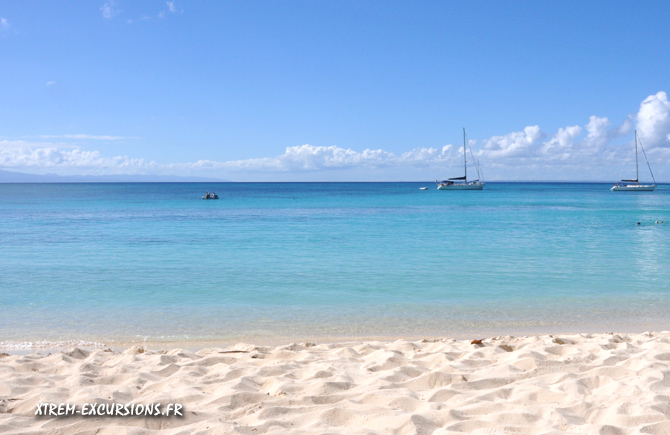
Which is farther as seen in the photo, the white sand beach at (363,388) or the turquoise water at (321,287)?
the turquoise water at (321,287)

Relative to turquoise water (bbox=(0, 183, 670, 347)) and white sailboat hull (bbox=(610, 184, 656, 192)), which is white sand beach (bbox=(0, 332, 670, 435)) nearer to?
turquoise water (bbox=(0, 183, 670, 347))

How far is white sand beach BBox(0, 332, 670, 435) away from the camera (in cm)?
458

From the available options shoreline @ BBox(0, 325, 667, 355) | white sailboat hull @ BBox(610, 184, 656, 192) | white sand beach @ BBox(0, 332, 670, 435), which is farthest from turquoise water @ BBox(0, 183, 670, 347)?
white sailboat hull @ BBox(610, 184, 656, 192)

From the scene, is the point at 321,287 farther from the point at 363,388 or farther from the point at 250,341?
the point at 363,388

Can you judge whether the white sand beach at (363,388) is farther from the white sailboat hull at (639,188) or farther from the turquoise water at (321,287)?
the white sailboat hull at (639,188)

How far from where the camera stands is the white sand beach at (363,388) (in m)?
4.58

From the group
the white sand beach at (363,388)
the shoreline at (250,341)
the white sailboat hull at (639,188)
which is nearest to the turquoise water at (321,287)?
the shoreline at (250,341)

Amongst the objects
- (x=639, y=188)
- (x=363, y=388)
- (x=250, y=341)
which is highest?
(x=639, y=188)

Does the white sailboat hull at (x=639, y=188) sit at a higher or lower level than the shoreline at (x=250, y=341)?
higher

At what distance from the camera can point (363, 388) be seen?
5516 mm

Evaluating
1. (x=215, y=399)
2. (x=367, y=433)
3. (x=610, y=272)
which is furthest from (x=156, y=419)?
(x=610, y=272)

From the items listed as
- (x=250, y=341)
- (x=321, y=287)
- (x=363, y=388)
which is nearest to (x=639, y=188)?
(x=321, y=287)

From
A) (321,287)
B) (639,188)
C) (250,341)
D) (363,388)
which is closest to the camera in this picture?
(363,388)

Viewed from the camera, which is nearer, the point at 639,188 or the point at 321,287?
the point at 321,287
